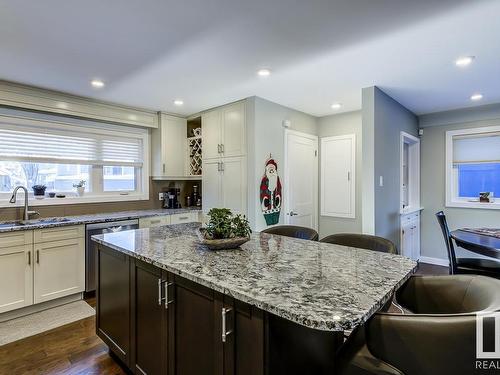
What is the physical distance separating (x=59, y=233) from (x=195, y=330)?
8.28ft

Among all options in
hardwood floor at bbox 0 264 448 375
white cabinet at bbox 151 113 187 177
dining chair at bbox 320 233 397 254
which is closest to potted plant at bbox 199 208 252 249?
dining chair at bbox 320 233 397 254

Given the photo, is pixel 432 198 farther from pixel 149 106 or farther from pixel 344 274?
pixel 149 106

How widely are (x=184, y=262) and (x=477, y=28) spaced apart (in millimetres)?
2539

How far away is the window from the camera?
334 cm

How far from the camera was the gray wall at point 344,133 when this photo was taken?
4285 mm

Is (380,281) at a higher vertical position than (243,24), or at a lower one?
lower

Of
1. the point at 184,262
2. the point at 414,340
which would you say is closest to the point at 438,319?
the point at 414,340

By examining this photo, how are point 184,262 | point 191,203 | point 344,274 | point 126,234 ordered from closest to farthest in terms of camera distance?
point 344,274 → point 184,262 → point 126,234 → point 191,203

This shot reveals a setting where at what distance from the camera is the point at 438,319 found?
92 centimetres

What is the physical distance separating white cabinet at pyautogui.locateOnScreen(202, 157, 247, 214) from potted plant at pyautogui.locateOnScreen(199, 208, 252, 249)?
5.89ft

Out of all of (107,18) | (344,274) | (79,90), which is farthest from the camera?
(79,90)

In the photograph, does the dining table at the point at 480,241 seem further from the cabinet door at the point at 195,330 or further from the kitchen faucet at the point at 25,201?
the kitchen faucet at the point at 25,201

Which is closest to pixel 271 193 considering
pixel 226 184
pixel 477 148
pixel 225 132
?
pixel 226 184

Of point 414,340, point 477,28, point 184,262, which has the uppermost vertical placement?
point 477,28
